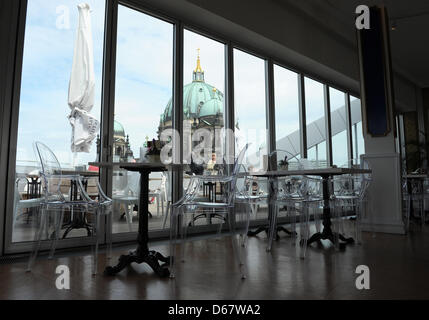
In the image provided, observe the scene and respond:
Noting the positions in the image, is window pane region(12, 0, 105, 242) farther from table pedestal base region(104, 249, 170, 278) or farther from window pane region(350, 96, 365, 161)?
window pane region(350, 96, 365, 161)

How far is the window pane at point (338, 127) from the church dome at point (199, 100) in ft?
12.3

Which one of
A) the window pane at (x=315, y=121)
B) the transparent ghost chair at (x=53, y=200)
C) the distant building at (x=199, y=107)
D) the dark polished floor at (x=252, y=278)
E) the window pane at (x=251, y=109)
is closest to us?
the dark polished floor at (x=252, y=278)

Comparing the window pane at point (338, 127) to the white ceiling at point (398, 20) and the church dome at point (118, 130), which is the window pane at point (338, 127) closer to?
the white ceiling at point (398, 20)

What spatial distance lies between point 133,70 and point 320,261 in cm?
309

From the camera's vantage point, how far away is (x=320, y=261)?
271 cm

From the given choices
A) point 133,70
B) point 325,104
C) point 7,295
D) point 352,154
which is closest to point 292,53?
point 325,104

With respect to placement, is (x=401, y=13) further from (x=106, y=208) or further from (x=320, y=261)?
(x=106, y=208)

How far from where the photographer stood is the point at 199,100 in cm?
466

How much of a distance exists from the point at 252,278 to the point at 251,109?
12.1ft

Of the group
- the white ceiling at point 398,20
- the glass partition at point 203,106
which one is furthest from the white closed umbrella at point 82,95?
the white ceiling at point 398,20

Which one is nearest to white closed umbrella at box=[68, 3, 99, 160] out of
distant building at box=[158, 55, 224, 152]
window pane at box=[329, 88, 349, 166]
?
distant building at box=[158, 55, 224, 152]

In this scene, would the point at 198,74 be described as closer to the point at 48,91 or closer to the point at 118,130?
the point at 118,130

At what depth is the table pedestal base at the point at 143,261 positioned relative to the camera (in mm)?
2283

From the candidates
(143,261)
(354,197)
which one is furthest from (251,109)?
(143,261)
